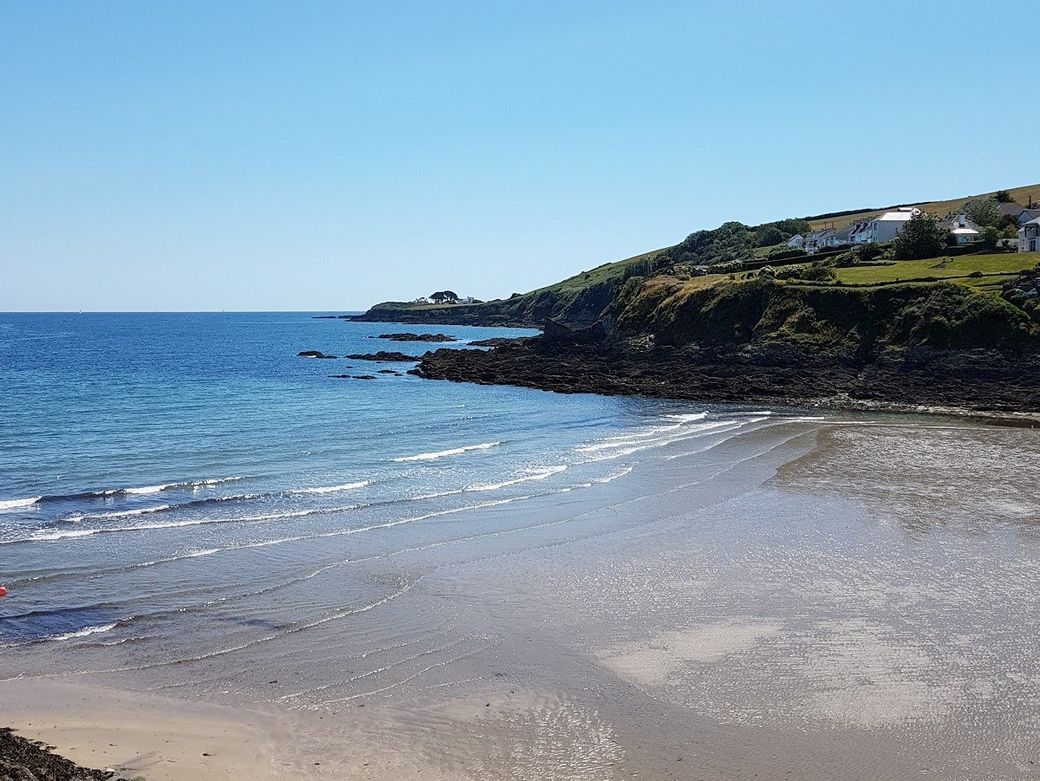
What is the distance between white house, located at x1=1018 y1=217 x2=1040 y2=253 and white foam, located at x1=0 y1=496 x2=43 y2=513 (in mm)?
73069

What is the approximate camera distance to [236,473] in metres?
30.3

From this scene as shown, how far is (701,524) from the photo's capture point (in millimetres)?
24062

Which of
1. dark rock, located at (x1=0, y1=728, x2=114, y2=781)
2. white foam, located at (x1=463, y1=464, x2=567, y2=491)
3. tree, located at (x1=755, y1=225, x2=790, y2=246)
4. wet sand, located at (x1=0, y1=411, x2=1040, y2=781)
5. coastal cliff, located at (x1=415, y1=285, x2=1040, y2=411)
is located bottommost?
wet sand, located at (x1=0, y1=411, x2=1040, y2=781)

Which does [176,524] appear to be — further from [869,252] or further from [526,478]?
[869,252]

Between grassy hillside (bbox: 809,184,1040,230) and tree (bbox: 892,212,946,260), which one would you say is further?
grassy hillside (bbox: 809,184,1040,230)

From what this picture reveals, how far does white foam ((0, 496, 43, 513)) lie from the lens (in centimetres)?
2424

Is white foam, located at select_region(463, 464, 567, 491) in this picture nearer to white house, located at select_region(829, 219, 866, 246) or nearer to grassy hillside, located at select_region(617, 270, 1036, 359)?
grassy hillside, located at select_region(617, 270, 1036, 359)

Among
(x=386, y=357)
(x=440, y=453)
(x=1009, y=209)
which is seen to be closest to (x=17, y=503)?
(x=440, y=453)

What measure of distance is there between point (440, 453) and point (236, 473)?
831 cm

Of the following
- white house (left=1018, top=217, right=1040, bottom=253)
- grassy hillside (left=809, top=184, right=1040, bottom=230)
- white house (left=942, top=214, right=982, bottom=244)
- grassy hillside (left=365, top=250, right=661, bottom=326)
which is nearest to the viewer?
white house (left=1018, top=217, right=1040, bottom=253)

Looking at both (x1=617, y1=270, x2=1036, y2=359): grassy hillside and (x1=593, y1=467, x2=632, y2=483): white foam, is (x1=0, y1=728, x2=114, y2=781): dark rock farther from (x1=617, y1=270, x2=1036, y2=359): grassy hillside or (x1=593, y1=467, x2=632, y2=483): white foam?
(x1=617, y1=270, x2=1036, y2=359): grassy hillside

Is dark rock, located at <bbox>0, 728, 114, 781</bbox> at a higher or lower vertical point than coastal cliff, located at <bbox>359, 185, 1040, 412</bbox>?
lower

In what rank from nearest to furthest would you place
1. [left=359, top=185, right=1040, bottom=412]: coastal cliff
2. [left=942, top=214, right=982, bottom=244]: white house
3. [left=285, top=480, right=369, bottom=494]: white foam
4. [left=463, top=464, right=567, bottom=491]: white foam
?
[left=285, top=480, right=369, bottom=494]: white foam < [left=463, top=464, right=567, bottom=491]: white foam < [left=359, top=185, right=1040, bottom=412]: coastal cliff < [left=942, top=214, right=982, bottom=244]: white house

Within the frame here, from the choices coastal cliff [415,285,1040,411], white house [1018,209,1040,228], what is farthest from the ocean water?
white house [1018,209,1040,228]
